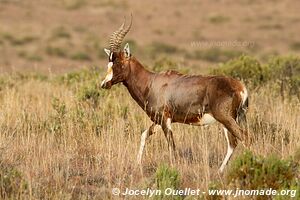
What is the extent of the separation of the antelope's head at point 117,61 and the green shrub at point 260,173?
3.10 m

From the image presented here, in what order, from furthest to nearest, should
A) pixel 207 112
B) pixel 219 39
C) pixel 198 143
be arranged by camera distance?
pixel 219 39, pixel 198 143, pixel 207 112

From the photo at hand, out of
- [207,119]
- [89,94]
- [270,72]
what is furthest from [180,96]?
[270,72]

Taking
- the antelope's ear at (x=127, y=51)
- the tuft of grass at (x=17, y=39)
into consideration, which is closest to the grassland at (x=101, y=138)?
the antelope's ear at (x=127, y=51)

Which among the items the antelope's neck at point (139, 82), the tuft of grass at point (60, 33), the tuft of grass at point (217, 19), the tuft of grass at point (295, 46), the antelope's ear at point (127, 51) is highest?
the antelope's ear at point (127, 51)

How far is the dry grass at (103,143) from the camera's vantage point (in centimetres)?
828

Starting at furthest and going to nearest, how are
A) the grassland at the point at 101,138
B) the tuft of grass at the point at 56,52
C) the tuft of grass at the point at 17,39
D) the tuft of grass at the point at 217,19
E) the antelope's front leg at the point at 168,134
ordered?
1. the tuft of grass at the point at 217,19
2. the tuft of grass at the point at 17,39
3. the tuft of grass at the point at 56,52
4. the antelope's front leg at the point at 168,134
5. the grassland at the point at 101,138

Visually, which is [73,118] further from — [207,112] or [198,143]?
[207,112]

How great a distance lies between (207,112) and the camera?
9.29 m

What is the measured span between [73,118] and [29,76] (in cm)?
764

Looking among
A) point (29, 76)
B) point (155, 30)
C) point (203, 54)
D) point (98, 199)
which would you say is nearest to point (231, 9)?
point (155, 30)

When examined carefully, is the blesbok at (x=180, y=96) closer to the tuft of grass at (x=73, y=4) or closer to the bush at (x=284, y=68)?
the bush at (x=284, y=68)

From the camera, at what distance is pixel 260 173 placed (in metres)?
7.36

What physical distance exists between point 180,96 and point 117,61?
1.15 meters

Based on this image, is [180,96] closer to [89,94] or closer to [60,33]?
[89,94]
